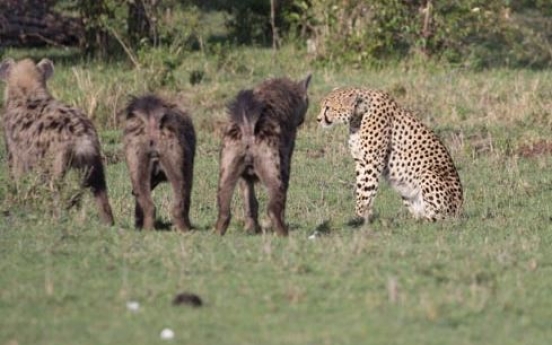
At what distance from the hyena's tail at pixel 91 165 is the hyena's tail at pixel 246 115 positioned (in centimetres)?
113

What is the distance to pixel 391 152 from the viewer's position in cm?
1234

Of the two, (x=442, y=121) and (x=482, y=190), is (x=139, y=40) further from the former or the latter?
(x=482, y=190)

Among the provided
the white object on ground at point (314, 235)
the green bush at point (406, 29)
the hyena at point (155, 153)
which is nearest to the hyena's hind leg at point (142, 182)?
the hyena at point (155, 153)

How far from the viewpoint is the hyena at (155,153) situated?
32.7ft

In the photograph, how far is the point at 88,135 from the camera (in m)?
10.4

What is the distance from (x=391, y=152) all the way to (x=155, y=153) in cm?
300

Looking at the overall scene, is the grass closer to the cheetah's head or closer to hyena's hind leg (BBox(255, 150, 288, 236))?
hyena's hind leg (BBox(255, 150, 288, 236))

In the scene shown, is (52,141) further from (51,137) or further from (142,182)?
(142,182)

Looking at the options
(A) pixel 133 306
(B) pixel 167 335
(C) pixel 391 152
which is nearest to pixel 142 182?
(A) pixel 133 306

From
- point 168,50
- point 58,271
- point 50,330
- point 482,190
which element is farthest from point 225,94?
point 50,330

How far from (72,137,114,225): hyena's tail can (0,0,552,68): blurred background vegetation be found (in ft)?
27.5

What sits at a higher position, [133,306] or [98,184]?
[133,306]

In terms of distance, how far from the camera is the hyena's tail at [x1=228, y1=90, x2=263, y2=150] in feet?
32.1

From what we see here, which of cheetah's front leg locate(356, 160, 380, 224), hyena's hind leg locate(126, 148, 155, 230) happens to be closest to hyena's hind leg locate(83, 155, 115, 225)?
hyena's hind leg locate(126, 148, 155, 230)
